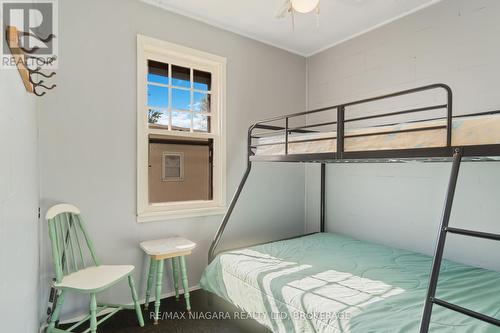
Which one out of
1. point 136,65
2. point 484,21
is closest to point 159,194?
point 136,65

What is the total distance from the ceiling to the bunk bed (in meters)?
0.84

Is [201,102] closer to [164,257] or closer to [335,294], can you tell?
[164,257]

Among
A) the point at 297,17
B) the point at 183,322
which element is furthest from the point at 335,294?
the point at 297,17

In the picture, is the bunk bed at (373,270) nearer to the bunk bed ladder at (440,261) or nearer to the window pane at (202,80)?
the bunk bed ladder at (440,261)

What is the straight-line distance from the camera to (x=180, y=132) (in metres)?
2.75

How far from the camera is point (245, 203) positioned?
124 inches

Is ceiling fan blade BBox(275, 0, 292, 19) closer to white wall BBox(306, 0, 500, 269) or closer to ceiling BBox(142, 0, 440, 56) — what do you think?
ceiling BBox(142, 0, 440, 56)

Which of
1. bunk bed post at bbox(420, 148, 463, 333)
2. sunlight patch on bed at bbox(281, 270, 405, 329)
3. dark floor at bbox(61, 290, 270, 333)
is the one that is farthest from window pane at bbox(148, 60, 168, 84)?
bunk bed post at bbox(420, 148, 463, 333)

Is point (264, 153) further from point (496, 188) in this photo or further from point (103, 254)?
point (496, 188)

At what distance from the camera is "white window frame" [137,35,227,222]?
2463mm

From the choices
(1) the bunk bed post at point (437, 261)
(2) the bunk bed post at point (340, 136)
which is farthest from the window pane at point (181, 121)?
(1) the bunk bed post at point (437, 261)

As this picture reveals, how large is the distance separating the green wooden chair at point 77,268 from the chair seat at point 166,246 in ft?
0.66

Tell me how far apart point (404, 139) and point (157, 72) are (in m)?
2.20

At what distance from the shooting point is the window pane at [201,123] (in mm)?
2949
